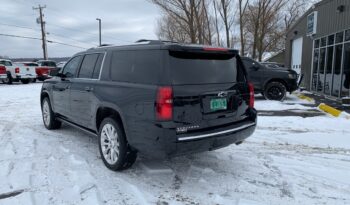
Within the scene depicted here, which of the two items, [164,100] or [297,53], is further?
[297,53]

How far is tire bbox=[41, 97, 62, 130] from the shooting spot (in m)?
6.93

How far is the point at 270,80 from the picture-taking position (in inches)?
497

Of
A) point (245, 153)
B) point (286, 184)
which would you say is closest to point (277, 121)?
point (245, 153)

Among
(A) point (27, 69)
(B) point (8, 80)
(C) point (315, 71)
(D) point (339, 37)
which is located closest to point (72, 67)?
(D) point (339, 37)

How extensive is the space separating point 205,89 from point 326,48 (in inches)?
508

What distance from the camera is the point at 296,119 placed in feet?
27.9

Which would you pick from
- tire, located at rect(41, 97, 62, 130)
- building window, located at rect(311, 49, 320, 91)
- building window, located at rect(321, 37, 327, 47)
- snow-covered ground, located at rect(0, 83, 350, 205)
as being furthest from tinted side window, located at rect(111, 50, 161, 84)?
→ building window, located at rect(311, 49, 320, 91)

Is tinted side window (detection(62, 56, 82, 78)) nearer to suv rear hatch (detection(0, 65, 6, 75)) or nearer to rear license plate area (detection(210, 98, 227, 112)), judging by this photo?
rear license plate area (detection(210, 98, 227, 112))

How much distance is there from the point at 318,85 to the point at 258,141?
11.2 metres

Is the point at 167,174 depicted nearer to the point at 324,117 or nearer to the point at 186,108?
the point at 186,108

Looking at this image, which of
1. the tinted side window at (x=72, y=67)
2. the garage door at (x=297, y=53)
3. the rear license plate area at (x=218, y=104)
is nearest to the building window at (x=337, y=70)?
the garage door at (x=297, y=53)

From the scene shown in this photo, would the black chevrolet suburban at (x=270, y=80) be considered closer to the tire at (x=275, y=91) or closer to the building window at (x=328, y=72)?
the tire at (x=275, y=91)

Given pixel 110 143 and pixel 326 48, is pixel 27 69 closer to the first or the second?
pixel 326 48

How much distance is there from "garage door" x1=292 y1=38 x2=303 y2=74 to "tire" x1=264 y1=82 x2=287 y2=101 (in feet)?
28.6
